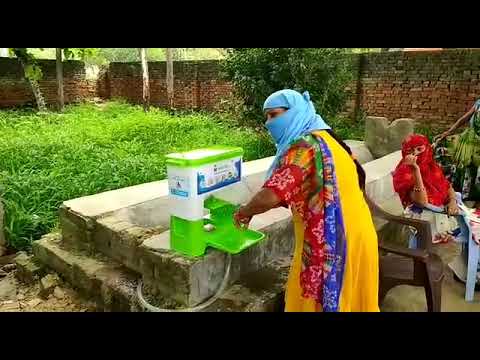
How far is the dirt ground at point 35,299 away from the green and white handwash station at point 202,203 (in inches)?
44.7

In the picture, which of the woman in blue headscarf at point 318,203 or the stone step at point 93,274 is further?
the stone step at point 93,274

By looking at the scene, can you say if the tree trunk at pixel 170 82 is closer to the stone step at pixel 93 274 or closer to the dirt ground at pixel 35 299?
the stone step at pixel 93 274

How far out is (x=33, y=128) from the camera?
8164 millimetres

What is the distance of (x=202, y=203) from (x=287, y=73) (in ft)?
15.9

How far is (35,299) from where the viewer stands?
10.3 feet

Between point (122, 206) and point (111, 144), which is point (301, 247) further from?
point (111, 144)

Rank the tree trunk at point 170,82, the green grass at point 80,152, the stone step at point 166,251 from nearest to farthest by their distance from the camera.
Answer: the stone step at point 166,251, the green grass at point 80,152, the tree trunk at point 170,82

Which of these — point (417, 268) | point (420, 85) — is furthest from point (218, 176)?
point (420, 85)

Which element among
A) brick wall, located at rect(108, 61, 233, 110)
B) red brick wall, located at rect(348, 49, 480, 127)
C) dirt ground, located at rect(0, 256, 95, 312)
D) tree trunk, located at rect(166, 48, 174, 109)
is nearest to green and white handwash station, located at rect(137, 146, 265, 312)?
dirt ground, located at rect(0, 256, 95, 312)

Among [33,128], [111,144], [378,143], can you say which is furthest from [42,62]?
[378,143]

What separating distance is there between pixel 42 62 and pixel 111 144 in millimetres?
7125

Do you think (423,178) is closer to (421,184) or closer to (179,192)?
(421,184)

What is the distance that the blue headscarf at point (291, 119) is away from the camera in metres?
1.94

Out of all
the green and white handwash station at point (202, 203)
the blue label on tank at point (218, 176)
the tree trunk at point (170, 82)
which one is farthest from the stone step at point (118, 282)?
the tree trunk at point (170, 82)
